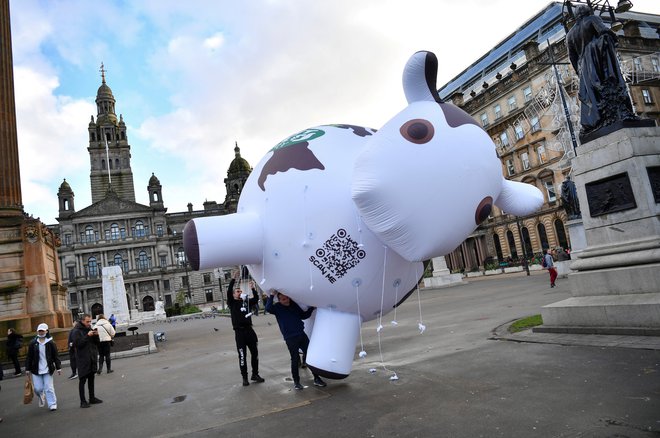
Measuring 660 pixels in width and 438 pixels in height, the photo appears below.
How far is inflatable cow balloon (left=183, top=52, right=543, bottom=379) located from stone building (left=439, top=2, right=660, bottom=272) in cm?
3375

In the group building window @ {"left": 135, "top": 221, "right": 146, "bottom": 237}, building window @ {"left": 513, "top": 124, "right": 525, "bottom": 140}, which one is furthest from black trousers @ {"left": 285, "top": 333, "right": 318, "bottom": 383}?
building window @ {"left": 135, "top": 221, "right": 146, "bottom": 237}

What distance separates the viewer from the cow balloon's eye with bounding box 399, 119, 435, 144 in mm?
4699

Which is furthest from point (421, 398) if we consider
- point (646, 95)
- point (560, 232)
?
point (646, 95)

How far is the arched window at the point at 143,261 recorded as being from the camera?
79.7 m

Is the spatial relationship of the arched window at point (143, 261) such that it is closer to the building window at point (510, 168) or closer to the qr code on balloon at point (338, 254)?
the building window at point (510, 168)

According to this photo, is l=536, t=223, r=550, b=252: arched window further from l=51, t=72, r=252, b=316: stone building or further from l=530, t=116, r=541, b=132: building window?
l=51, t=72, r=252, b=316: stone building

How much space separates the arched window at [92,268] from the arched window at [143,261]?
7001 millimetres

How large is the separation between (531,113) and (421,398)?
3605 centimetres

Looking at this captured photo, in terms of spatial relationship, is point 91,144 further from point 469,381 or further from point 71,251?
point 469,381

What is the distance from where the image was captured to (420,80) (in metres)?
5.19

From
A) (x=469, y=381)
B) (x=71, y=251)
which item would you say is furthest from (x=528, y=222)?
(x=71, y=251)

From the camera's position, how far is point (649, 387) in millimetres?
4570

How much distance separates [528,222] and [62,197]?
77.8m

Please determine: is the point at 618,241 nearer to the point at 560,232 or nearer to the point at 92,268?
the point at 560,232
